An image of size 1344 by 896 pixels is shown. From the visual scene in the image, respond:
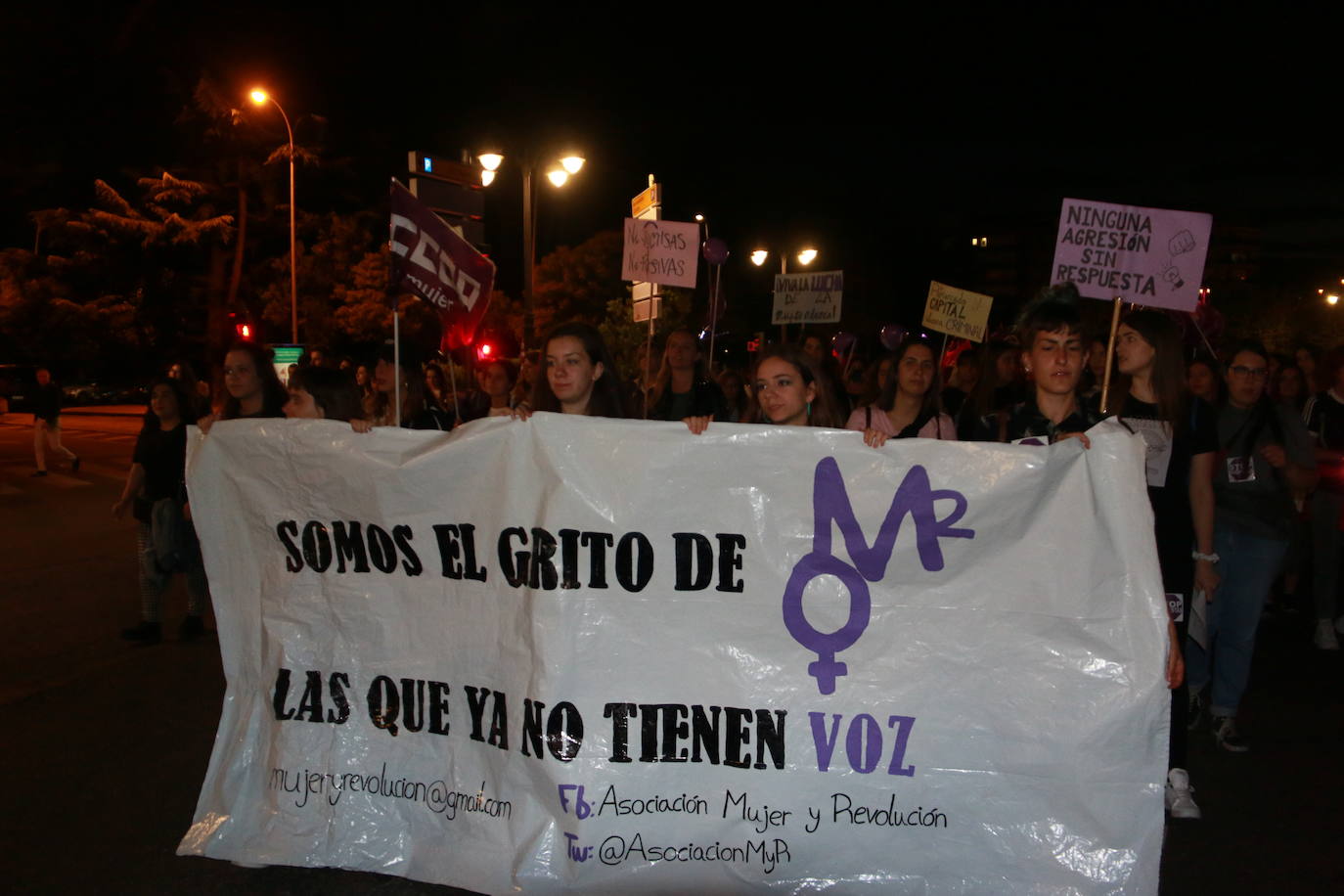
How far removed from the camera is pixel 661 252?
9.82 m

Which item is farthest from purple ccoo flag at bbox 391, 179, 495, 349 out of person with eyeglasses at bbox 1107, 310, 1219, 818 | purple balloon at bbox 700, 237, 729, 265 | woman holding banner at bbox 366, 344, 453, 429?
purple balloon at bbox 700, 237, 729, 265

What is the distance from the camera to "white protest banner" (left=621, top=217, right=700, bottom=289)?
31.9 ft

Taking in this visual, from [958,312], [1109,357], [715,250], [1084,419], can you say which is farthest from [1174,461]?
[715,250]

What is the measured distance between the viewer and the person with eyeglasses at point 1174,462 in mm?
3986

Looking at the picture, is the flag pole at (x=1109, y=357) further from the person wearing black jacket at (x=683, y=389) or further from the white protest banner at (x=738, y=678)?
the person wearing black jacket at (x=683, y=389)

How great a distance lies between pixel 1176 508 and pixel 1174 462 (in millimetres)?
178

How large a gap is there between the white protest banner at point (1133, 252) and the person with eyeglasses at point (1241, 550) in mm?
869

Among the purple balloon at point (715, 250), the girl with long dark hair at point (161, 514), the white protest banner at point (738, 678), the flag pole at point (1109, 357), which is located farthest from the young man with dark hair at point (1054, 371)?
the purple balloon at point (715, 250)

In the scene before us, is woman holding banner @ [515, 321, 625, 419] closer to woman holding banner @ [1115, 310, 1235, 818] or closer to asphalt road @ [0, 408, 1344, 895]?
asphalt road @ [0, 408, 1344, 895]

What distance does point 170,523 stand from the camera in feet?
21.4

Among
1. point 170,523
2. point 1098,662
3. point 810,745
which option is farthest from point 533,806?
point 170,523

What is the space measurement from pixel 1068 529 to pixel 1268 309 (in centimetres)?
6196

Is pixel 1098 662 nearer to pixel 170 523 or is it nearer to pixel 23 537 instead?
pixel 170 523

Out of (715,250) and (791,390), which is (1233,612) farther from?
(715,250)
